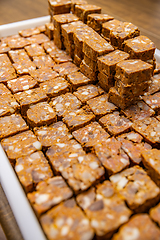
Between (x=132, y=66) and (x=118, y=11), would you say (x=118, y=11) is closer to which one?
(x=118, y=11)

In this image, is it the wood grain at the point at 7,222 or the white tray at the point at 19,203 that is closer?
the white tray at the point at 19,203

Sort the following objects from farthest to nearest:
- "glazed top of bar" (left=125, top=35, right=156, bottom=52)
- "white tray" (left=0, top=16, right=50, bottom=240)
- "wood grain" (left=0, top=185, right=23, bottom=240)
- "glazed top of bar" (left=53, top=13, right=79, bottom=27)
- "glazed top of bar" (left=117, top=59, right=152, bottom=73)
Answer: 1. "glazed top of bar" (left=53, top=13, right=79, bottom=27)
2. "glazed top of bar" (left=125, top=35, right=156, bottom=52)
3. "glazed top of bar" (left=117, top=59, right=152, bottom=73)
4. "wood grain" (left=0, top=185, right=23, bottom=240)
5. "white tray" (left=0, top=16, right=50, bottom=240)

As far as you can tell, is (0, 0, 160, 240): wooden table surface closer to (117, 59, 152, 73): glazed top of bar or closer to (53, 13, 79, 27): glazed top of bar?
(53, 13, 79, 27): glazed top of bar

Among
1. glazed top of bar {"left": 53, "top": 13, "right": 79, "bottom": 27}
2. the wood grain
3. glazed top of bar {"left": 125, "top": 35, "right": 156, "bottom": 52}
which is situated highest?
glazed top of bar {"left": 53, "top": 13, "right": 79, "bottom": 27}

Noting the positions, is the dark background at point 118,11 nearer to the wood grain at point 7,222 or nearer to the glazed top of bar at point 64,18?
the glazed top of bar at point 64,18

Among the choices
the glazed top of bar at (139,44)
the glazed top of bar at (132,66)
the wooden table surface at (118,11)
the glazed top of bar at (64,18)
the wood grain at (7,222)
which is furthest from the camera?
the wooden table surface at (118,11)

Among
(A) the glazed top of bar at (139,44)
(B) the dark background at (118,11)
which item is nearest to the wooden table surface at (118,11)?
(B) the dark background at (118,11)

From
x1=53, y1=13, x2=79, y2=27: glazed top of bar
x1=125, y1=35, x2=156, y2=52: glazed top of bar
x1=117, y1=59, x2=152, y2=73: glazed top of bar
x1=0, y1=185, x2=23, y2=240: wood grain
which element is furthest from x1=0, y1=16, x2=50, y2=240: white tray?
x1=53, y1=13, x2=79, y2=27: glazed top of bar

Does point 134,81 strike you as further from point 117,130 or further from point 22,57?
point 22,57

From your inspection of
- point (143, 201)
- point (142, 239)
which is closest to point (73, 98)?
point (143, 201)
